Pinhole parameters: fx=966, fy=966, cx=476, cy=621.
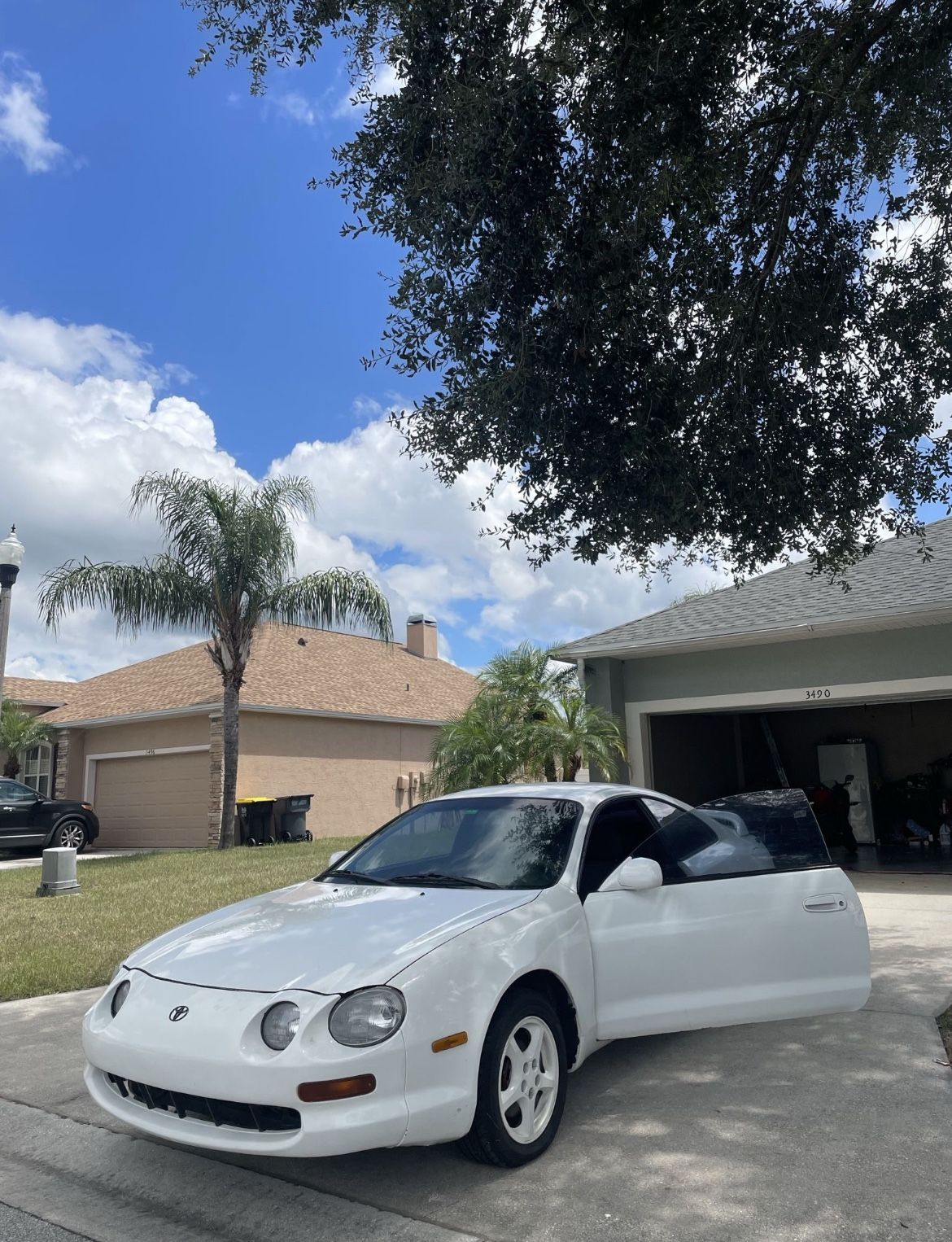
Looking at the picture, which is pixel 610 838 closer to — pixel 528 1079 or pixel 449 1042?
pixel 528 1079

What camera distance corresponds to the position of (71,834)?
18.9 m

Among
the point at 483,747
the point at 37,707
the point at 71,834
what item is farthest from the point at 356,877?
the point at 37,707

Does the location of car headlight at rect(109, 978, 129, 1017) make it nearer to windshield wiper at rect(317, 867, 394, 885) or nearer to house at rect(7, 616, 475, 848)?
windshield wiper at rect(317, 867, 394, 885)

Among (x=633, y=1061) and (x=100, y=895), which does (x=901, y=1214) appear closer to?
(x=633, y=1061)

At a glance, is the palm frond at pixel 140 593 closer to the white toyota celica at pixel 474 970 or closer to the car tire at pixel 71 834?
the car tire at pixel 71 834

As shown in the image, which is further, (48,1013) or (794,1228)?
(48,1013)

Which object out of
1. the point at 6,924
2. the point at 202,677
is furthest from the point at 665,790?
the point at 202,677

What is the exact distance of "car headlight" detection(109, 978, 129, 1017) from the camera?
152 inches

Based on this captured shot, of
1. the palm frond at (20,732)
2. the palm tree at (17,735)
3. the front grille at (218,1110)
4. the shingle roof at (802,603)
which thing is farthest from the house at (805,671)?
the palm tree at (17,735)

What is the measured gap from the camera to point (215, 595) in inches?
728

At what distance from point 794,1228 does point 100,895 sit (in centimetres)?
1046

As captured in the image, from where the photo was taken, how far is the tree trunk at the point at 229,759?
18266mm

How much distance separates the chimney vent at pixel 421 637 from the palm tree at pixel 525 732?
14.9m

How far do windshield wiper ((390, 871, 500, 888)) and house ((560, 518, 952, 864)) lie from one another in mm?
8707
